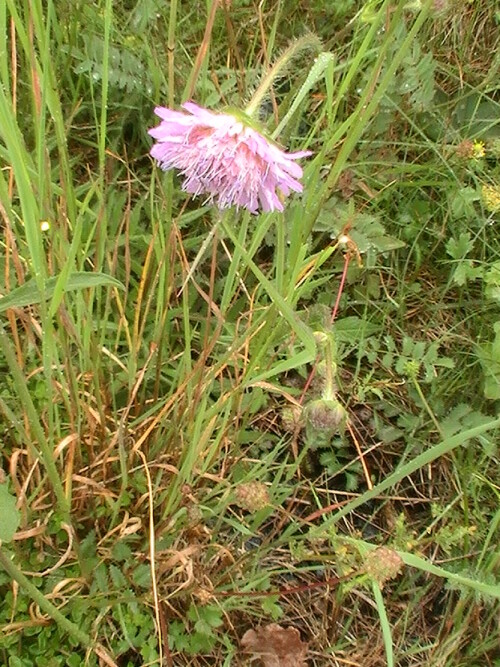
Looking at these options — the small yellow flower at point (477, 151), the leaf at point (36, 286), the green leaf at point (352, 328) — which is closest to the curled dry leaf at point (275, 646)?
the green leaf at point (352, 328)

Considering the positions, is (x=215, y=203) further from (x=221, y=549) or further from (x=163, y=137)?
(x=221, y=549)

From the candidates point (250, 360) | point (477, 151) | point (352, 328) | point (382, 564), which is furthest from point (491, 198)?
point (382, 564)

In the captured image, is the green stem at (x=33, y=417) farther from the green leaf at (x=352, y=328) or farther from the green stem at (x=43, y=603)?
the green leaf at (x=352, y=328)

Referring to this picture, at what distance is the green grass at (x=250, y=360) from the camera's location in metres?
0.74

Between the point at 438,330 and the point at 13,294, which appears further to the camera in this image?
the point at 438,330

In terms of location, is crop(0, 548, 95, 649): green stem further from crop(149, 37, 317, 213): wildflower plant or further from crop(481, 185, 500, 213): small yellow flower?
crop(481, 185, 500, 213): small yellow flower

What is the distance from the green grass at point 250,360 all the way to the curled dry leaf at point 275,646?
1 centimetres

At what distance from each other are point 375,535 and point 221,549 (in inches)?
11.1

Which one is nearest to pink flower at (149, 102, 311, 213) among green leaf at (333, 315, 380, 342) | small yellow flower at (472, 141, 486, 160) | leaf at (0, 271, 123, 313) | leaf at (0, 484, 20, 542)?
leaf at (0, 271, 123, 313)

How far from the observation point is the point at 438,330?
1.24 metres

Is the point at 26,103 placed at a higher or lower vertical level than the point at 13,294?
lower

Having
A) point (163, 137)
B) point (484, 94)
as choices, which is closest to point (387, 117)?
point (484, 94)

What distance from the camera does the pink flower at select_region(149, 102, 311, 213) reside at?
0.59m

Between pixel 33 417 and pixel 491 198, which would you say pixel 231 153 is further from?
pixel 491 198
